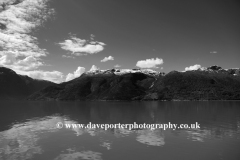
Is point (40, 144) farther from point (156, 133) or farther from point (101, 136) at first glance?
point (156, 133)

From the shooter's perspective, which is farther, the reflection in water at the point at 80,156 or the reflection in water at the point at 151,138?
the reflection in water at the point at 151,138

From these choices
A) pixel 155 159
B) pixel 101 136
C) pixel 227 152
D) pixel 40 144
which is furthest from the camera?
pixel 101 136

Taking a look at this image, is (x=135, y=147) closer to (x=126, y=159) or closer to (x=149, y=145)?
(x=149, y=145)

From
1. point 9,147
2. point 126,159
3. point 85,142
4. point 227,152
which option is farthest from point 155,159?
point 9,147

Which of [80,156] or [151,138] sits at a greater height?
[151,138]

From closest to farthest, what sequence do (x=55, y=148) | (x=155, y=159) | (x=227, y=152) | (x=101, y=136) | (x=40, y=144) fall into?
(x=155, y=159) < (x=227, y=152) < (x=55, y=148) < (x=40, y=144) < (x=101, y=136)

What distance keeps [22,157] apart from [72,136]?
15189mm

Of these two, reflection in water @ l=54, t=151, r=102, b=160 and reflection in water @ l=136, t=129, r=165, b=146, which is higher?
reflection in water @ l=136, t=129, r=165, b=146

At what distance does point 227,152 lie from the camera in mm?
30594

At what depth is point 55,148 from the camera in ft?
110

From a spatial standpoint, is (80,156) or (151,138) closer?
(80,156)

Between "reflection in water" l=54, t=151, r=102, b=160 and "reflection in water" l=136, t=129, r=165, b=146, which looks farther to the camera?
"reflection in water" l=136, t=129, r=165, b=146

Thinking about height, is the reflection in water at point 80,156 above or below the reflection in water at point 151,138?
below

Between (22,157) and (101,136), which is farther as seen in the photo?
(101,136)
